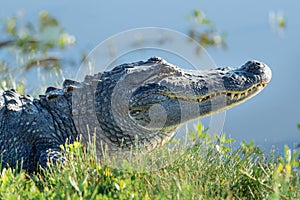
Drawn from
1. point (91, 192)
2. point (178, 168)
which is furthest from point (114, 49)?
point (91, 192)

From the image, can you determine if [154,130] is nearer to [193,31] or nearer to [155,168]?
[155,168]

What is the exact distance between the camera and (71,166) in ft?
14.6

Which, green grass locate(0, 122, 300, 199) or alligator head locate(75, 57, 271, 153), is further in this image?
alligator head locate(75, 57, 271, 153)

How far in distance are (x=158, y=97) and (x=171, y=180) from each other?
1.18m

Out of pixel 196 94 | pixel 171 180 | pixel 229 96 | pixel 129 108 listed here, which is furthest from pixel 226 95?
pixel 171 180

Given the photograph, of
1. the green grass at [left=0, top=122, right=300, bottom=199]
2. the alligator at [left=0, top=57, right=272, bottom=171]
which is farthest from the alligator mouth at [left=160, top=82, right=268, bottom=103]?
A: the green grass at [left=0, top=122, right=300, bottom=199]

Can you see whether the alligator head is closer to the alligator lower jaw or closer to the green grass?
the alligator lower jaw

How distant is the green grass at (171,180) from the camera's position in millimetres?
4051

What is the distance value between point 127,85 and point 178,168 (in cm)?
90

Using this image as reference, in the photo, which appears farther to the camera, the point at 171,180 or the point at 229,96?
the point at 229,96

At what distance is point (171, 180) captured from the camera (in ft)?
14.1

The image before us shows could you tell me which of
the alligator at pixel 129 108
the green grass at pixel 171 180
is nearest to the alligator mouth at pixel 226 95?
the alligator at pixel 129 108

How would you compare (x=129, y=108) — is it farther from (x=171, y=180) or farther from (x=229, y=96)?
(x=171, y=180)

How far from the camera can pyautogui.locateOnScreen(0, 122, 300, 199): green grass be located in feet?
13.3
